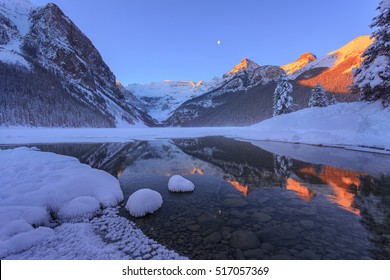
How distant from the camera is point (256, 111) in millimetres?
145000

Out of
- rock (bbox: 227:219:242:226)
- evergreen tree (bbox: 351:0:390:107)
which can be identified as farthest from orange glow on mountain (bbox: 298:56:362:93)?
rock (bbox: 227:219:242:226)

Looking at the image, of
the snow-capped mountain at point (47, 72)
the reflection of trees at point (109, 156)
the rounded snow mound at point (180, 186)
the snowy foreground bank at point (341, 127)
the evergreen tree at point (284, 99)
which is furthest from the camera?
the snow-capped mountain at point (47, 72)

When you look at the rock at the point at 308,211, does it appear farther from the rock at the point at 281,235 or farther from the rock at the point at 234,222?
the rock at the point at 234,222

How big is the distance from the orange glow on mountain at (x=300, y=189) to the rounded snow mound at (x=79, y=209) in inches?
302

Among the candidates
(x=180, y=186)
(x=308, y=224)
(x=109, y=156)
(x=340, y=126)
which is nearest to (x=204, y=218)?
(x=180, y=186)

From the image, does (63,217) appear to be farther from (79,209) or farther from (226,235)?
(226,235)

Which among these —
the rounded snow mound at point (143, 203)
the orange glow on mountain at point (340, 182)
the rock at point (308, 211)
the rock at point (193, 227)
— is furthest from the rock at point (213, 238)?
the orange glow on mountain at point (340, 182)

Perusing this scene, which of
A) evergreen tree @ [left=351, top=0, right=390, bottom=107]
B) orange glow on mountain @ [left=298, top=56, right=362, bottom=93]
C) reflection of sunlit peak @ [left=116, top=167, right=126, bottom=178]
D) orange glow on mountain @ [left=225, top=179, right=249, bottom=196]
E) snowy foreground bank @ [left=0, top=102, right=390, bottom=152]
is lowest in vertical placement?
orange glow on mountain @ [left=225, top=179, right=249, bottom=196]

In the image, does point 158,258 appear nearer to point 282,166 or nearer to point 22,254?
point 22,254

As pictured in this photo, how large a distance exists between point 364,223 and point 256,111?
145 meters

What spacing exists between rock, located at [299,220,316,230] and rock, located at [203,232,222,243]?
2.54m

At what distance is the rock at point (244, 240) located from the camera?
5.12 meters

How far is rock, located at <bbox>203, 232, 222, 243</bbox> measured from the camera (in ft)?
17.6

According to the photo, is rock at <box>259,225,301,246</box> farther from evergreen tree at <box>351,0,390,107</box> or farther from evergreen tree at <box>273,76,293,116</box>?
evergreen tree at <box>273,76,293,116</box>
